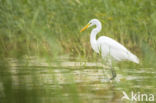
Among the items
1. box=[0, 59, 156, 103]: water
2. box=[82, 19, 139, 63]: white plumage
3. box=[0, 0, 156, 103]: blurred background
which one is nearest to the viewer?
box=[0, 59, 156, 103]: water

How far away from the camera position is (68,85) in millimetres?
6395

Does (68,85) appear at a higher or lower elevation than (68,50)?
lower

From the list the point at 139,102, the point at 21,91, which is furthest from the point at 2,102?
the point at 139,102

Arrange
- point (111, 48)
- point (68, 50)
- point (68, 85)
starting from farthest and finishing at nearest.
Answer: point (68, 50) < point (111, 48) < point (68, 85)

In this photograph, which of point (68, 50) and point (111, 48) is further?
point (68, 50)

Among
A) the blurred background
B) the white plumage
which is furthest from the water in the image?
the white plumage

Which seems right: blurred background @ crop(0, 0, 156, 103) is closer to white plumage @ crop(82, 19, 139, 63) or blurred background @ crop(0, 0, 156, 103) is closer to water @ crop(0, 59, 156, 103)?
water @ crop(0, 59, 156, 103)

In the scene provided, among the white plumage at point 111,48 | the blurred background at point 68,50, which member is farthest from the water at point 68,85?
the white plumage at point 111,48

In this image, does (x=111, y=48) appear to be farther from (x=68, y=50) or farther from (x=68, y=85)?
(x=68, y=50)

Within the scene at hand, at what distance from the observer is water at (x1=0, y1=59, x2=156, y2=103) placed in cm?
532

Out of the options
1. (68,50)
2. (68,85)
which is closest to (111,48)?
(68,85)

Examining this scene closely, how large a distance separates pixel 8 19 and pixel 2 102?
12.0 feet

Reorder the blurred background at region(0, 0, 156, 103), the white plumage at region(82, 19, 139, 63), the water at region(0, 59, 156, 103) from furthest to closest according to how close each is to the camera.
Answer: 1. the white plumage at region(82, 19, 139, 63)
2. the blurred background at region(0, 0, 156, 103)
3. the water at region(0, 59, 156, 103)

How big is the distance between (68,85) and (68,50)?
15.5 ft
